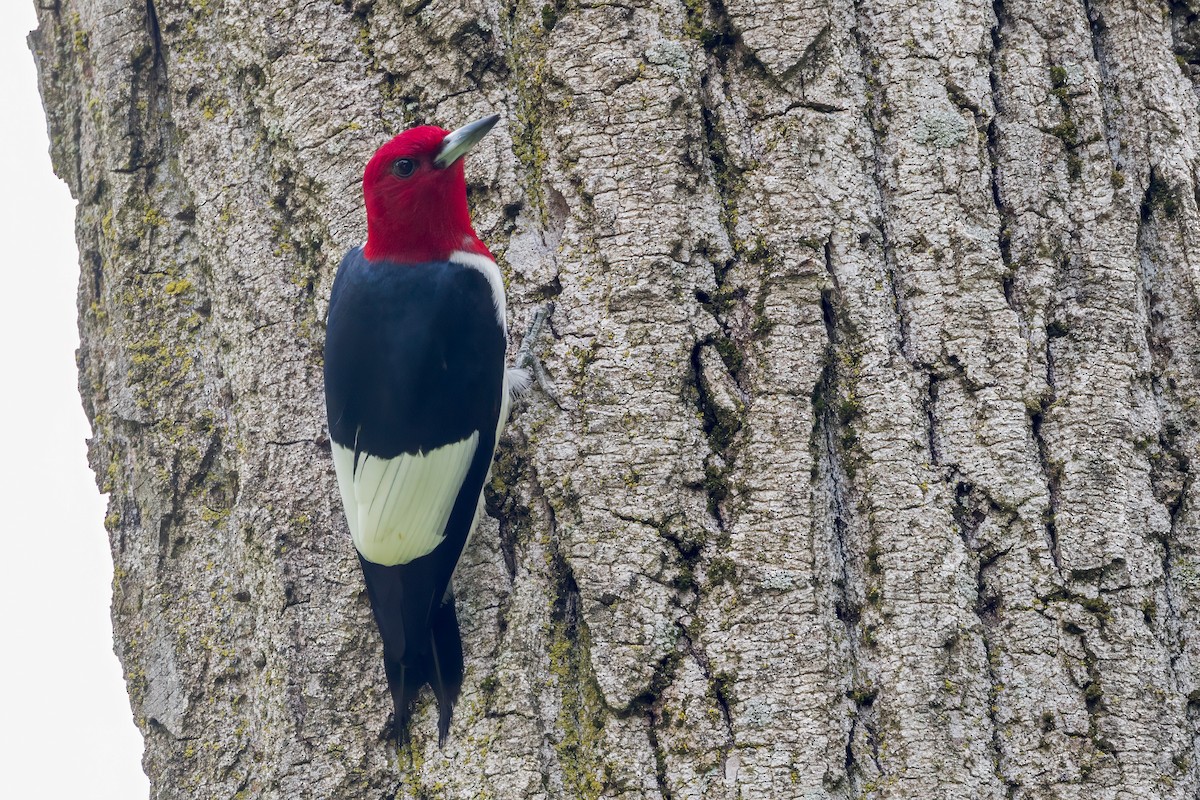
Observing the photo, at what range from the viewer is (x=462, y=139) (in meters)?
2.09

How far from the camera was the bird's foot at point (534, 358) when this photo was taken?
2047 mm

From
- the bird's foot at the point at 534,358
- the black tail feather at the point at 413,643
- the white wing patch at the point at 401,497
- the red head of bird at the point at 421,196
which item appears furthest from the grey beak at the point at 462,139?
the black tail feather at the point at 413,643

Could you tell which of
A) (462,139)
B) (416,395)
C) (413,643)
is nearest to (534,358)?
(416,395)

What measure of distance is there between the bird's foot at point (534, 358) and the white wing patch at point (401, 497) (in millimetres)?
180

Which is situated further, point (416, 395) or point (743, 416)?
point (416, 395)

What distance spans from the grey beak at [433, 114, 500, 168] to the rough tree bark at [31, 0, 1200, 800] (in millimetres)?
69

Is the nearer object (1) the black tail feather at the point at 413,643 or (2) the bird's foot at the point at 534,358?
(1) the black tail feather at the point at 413,643

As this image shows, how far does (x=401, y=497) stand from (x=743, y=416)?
0.69 m

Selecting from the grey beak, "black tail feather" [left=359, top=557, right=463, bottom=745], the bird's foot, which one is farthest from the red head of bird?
"black tail feather" [left=359, top=557, right=463, bottom=745]

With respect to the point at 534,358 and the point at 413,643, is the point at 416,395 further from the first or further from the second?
the point at 413,643

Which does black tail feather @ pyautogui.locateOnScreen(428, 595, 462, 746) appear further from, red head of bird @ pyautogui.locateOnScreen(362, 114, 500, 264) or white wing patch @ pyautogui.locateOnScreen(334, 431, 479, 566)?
red head of bird @ pyautogui.locateOnScreen(362, 114, 500, 264)

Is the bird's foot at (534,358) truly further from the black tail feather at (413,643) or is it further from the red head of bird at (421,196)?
the black tail feather at (413,643)

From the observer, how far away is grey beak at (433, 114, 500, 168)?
206 cm

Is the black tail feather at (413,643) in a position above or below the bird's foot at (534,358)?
below
